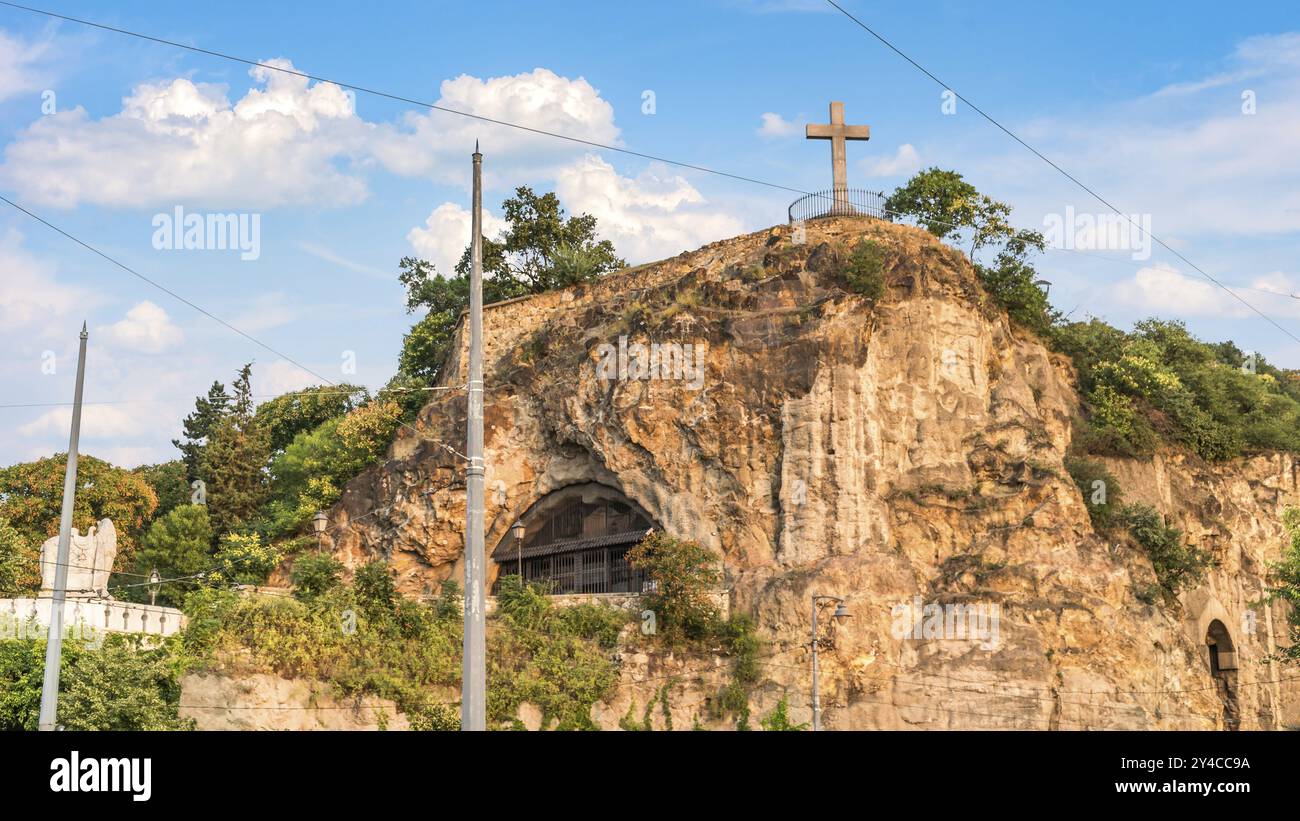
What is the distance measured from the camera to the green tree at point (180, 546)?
45.5 metres

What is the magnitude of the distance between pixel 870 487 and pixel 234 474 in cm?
3123

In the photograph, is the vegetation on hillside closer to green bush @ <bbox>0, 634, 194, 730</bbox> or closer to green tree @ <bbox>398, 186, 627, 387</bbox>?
green tree @ <bbox>398, 186, 627, 387</bbox>

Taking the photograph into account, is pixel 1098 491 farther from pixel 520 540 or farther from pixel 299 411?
pixel 299 411

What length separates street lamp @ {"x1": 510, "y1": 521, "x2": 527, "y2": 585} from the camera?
34375 mm

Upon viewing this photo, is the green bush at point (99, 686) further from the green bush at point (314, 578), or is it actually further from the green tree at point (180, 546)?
the green tree at point (180, 546)

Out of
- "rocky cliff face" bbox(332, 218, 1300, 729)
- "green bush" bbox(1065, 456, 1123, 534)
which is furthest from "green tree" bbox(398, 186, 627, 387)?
"green bush" bbox(1065, 456, 1123, 534)

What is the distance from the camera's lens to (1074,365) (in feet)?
135

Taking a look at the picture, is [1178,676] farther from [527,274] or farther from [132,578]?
[132,578]

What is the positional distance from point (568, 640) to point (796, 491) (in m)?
6.96

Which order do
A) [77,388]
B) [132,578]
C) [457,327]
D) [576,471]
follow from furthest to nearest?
[132,578] < [457,327] < [576,471] < [77,388]

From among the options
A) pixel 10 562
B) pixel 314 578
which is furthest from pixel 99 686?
pixel 10 562

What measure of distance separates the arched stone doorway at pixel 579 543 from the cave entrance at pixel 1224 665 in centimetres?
1720
